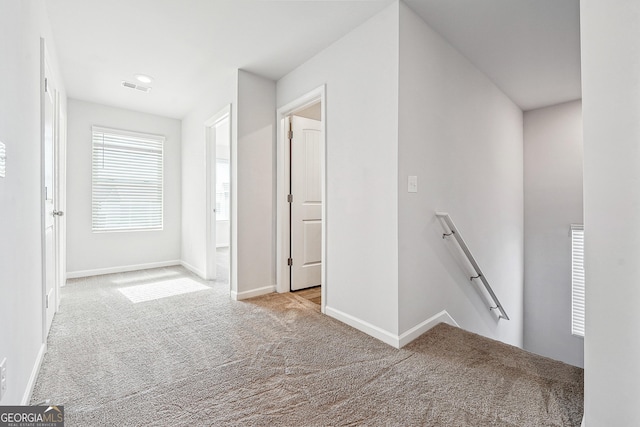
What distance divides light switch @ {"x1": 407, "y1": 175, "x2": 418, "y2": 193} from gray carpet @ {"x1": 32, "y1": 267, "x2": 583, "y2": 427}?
3.76 ft

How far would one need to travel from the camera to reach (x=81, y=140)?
403 cm

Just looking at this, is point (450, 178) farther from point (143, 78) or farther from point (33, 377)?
point (143, 78)

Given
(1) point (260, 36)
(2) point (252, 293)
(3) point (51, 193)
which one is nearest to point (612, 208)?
(1) point (260, 36)

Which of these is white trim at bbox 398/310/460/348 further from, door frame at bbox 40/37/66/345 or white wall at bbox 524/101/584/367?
white wall at bbox 524/101/584/367

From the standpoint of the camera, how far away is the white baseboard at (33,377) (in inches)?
56.0

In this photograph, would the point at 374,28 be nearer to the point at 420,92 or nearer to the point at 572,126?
the point at 420,92

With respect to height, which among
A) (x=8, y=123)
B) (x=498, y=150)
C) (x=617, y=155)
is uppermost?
(x=498, y=150)

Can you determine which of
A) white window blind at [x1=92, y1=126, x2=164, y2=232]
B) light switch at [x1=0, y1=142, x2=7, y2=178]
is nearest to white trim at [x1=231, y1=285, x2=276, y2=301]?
light switch at [x1=0, y1=142, x2=7, y2=178]

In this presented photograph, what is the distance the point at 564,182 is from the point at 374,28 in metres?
3.79

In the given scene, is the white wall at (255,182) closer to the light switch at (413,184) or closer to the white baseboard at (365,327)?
the white baseboard at (365,327)

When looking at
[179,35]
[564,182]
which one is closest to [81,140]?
[179,35]

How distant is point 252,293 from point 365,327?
139cm

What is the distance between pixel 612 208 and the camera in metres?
1.11

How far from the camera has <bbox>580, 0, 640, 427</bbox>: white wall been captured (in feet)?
3.44
